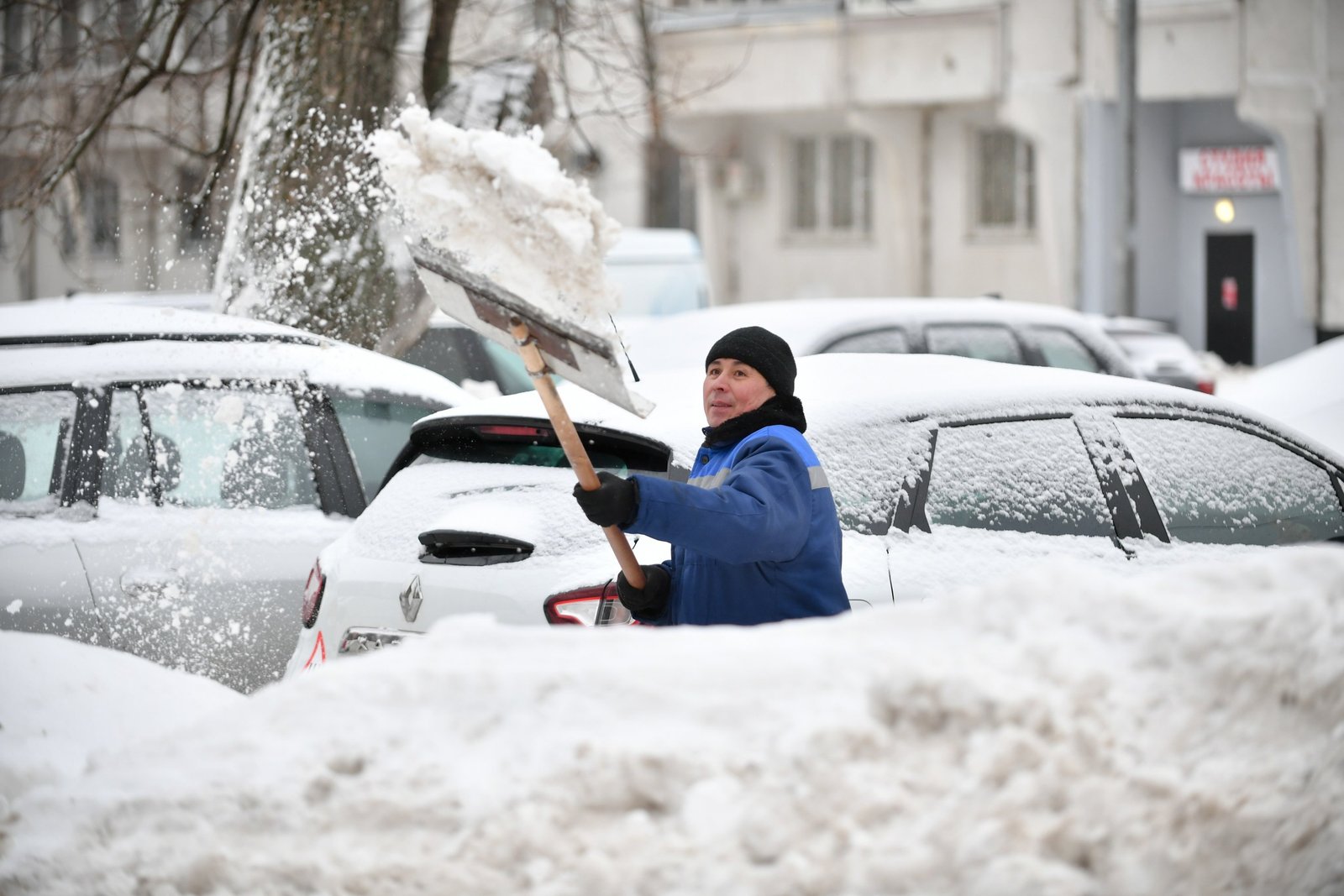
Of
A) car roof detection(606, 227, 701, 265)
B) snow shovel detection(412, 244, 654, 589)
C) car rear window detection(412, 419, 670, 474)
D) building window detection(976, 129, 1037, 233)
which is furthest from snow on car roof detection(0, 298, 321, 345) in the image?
building window detection(976, 129, 1037, 233)

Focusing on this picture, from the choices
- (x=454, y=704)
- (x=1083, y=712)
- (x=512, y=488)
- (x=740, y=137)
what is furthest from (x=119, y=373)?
(x=740, y=137)

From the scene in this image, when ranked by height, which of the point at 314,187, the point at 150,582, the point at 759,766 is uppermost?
the point at 314,187

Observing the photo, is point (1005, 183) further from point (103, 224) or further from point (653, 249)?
point (103, 224)

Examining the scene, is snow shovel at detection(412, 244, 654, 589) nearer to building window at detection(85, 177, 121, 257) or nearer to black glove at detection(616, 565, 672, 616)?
black glove at detection(616, 565, 672, 616)

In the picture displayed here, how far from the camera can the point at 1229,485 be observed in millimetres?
5238

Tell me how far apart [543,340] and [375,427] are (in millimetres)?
2965

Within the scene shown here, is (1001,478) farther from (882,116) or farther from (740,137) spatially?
(740,137)

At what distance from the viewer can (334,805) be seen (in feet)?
8.62

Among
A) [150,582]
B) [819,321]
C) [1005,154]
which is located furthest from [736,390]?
[1005,154]

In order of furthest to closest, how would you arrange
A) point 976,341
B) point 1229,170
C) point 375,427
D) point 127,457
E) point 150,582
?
1. point 1229,170
2. point 976,341
3. point 375,427
4. point 127,457
5. point 150,582

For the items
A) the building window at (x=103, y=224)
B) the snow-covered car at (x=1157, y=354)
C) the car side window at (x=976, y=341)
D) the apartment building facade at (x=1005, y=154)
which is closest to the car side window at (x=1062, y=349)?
the car side window at (x=976, y=341)

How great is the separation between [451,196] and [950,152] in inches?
925

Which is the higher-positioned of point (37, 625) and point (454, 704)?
point (454, 704)

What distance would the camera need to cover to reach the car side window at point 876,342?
8.74m
